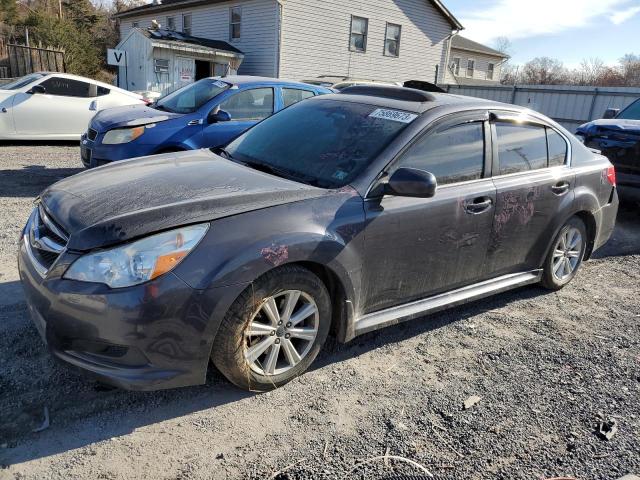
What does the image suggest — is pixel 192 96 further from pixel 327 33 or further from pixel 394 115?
pixel 327 33

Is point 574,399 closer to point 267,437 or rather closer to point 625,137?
point 267,437

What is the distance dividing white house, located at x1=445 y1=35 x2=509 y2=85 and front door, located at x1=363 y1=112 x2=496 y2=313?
36.7 metres

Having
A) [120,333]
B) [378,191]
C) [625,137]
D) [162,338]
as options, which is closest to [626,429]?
[378,191]

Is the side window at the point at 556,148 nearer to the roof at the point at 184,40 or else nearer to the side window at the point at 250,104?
the side window at the point at 250,104

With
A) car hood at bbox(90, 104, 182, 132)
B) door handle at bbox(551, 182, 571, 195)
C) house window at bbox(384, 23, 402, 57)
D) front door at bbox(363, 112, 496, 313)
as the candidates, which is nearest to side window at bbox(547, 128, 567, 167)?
door handle at bbox(551, 182, 571, 195)

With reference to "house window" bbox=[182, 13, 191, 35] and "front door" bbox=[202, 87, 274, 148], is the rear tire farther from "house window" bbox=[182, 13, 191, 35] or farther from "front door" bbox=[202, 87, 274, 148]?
"house window" bbox=[182, 13, 191, 35]

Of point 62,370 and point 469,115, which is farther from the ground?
point 469,115

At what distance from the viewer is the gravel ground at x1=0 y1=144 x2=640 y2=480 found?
8.30 ft

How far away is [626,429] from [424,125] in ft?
7.09

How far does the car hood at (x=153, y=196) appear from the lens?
2.64 meters

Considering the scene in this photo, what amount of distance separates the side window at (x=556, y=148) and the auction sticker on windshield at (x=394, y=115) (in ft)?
5.15

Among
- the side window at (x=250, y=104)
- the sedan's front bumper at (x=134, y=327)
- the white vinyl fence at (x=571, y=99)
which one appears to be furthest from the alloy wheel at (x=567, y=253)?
the white vinyl fence at (x=571, y=99)

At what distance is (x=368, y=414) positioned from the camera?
→ 296 centimetres

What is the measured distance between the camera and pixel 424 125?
352 centimetres
